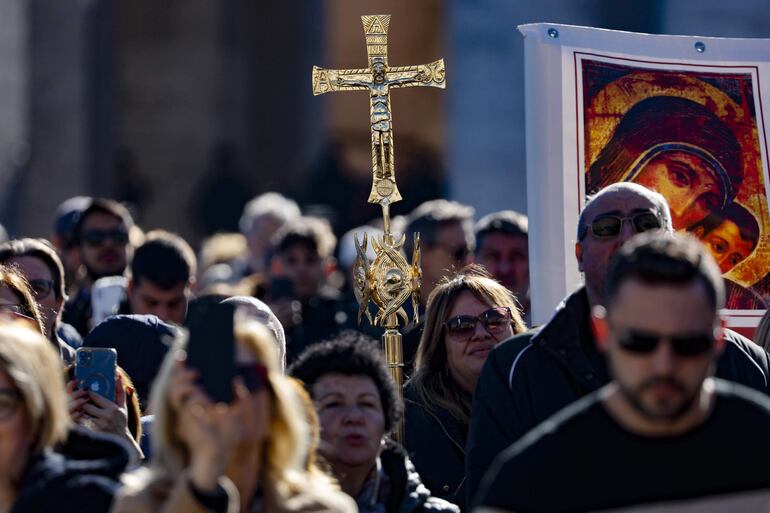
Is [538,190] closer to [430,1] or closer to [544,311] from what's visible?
[544,311]

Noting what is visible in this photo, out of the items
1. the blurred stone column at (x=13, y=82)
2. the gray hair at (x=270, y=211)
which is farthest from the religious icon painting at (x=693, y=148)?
the blurred stone column at (x=13, y=82)

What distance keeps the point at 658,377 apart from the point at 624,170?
3.40 meters

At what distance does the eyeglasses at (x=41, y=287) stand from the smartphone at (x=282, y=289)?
232cm

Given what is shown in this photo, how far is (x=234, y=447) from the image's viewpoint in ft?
17.0

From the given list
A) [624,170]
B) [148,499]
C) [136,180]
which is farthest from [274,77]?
[148,499]

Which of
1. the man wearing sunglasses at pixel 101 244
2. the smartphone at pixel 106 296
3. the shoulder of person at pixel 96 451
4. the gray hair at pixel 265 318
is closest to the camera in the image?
the shoulder of person at pixel 96 451

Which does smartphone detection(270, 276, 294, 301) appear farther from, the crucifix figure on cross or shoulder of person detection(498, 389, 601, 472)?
shoulder of person detection(498, 389, 601, 472)

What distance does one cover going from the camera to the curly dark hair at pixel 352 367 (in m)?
6.62

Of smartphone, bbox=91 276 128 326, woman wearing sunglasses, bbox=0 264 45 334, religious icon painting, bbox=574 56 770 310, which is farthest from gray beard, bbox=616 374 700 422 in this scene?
smartphone, bbox=91 276 128 326

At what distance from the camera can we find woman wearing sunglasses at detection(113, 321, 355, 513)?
499 centimetres

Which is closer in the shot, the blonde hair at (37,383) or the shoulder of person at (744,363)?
the blonde hair at (37,383)

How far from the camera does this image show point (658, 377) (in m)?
4.73

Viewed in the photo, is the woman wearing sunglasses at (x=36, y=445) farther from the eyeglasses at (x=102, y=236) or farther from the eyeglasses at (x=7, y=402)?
the eyeglasses at (x=102, y=236)

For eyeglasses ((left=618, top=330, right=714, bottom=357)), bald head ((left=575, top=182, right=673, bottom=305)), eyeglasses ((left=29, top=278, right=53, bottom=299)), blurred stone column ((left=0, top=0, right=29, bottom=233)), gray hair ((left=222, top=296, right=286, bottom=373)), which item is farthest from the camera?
blurred stone column ((left=0, top=0, right=29, bottom=233))
